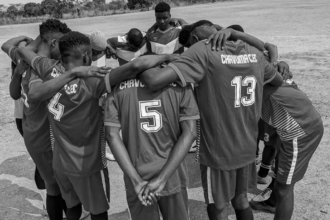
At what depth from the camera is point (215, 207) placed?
317 centimetres

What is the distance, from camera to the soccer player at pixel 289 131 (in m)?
3.31

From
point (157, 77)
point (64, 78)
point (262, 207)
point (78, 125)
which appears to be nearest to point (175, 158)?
point (157, 77)

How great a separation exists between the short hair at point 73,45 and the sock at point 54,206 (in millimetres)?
1599

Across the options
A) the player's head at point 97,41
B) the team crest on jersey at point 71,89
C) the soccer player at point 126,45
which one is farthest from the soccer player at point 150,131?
the soccer player at point 126,45

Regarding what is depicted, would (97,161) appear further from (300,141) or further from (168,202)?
(300,141)

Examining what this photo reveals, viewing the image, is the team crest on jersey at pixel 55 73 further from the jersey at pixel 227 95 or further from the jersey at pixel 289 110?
the jersey at pixel 289 110

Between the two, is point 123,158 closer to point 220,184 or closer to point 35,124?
point 220,184

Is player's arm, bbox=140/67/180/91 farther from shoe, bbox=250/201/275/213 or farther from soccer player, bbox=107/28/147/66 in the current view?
soccer player, bbox=107/28/147/66

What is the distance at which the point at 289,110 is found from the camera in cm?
332

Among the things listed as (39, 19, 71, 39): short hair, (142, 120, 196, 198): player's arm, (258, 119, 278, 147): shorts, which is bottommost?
(258, 119, 278, 147): shorts

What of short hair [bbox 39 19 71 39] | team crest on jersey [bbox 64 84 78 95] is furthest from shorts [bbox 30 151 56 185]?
short hair [bbox 39 19 71 39]

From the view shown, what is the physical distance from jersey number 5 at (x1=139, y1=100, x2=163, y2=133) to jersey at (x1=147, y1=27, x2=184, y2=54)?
4.07m

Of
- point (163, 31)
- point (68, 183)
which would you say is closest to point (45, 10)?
point (163, 31)

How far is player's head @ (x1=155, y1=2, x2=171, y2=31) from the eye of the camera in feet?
21.5
